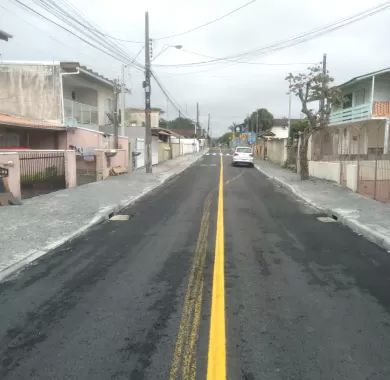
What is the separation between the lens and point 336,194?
16.2 meters

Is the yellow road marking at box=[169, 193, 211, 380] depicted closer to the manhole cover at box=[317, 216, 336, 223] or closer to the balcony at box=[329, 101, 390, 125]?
the manhole cover at box=[317, 216, 336, 223]

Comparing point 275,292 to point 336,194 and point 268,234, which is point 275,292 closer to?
point 268,234

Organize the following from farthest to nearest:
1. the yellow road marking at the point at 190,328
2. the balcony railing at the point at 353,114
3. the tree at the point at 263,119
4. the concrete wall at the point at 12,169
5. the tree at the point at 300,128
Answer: the tree at the point at 263,119 < the tree at the point at 300,128 < the balcony railing at the point at 353,114 < the concrete wall at the point at 12,169 < the yellow road marking at the point at 190,328

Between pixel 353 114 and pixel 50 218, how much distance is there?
2339 centimetres

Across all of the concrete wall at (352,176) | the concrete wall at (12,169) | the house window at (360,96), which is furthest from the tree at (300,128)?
the concrete wall at (12,169)

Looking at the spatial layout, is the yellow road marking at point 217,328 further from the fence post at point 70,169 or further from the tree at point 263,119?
the tree at point 263,119

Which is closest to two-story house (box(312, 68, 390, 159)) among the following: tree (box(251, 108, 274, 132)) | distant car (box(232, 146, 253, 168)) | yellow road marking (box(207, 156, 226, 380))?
distant car (box(232, 146, 253, 168))

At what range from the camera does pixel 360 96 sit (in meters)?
32.2

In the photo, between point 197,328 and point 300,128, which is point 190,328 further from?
point 300,128

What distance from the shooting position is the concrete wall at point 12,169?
494 inches

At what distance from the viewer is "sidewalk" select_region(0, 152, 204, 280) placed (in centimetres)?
759

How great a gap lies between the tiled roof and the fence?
14275 millimetres

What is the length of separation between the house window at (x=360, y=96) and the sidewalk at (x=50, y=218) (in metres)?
21.1

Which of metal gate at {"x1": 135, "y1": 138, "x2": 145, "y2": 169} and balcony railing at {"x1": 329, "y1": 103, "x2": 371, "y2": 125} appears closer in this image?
balcony railing at {"x1": 329, "y1": 103, "x2": 371, "y2": 125}
